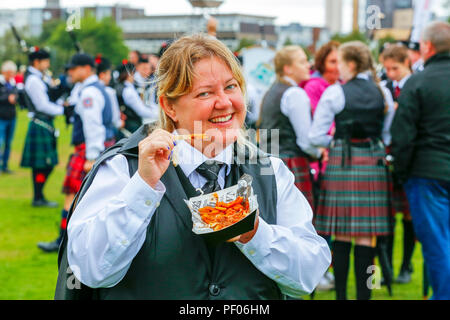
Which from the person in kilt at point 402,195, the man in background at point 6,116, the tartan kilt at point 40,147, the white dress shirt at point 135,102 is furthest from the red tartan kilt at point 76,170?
the man in background at point 6,116

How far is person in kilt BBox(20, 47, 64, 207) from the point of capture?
7707 millimetres

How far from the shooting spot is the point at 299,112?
448 centimetres

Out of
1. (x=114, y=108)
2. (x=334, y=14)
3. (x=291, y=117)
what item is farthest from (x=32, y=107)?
(x=334, y=14)

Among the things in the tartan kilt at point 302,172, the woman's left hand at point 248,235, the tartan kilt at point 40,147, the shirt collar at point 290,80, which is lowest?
the tartan kilt at point 40,147

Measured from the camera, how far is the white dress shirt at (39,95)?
763cm

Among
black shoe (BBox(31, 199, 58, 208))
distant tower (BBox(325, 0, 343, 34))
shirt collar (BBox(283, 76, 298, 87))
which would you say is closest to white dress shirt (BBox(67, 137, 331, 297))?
shirt collar (BBox(283, 76, 298, 87))

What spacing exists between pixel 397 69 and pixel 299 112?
4.29ft

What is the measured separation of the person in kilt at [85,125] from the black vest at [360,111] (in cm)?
241

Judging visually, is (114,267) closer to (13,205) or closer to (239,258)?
(239,258)

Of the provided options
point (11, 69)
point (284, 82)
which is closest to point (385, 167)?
point (284, 82)

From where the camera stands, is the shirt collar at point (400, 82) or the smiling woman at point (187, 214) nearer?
the smiling woman at point (187, 214)

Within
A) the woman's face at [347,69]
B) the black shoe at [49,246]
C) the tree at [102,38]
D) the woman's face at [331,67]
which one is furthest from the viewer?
the tree at [102,38]

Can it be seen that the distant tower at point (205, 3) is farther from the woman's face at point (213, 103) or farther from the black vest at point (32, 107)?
the woman's face at point (213, 103)

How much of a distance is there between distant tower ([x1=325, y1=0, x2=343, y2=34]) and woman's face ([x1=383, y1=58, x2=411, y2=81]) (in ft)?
209
